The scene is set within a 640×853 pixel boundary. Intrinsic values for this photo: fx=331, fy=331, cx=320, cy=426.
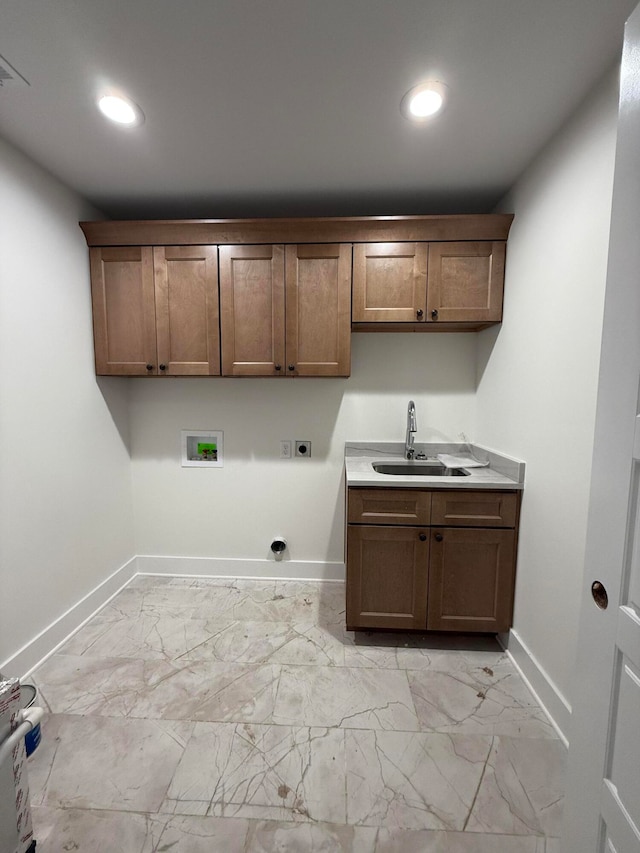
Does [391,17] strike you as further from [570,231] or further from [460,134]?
[570,231]

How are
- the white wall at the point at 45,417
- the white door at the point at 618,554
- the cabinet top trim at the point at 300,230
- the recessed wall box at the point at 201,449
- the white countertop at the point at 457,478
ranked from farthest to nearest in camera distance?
1. the recessed wall box at the point at 201,449
2. the cabinet top trim at the point at 300,230
3. the white countertop at the point at 457,478
4. the white wall at the point at 45,417
5. the white door at the point at 618,554

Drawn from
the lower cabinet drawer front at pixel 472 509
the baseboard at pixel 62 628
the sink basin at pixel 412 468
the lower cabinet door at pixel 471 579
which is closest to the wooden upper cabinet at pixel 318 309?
Answer: the sink basin at pixel 412 468

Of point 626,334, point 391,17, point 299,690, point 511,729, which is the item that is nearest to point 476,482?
point 511,729

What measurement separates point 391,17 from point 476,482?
70.6 inches

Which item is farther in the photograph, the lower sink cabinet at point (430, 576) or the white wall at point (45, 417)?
the lower sink cabinet at point (430, 576)

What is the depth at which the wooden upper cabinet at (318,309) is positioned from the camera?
194cm

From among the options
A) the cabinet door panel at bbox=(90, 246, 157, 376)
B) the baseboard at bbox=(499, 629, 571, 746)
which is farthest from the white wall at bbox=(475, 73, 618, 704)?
the cabinet door panel at bbox=(90, 246, 157, 376)

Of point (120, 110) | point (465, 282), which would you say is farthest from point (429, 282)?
point (120, 110)

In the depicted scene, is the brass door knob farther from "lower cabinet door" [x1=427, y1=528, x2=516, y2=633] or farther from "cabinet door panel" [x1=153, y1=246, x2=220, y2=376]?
"cabinet door panel" [x1=153, y1=246, x2=220, y2=376]

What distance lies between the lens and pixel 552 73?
118 cm

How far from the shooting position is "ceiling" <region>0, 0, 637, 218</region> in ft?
3.34

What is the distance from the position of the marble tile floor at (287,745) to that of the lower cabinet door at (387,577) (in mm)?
182

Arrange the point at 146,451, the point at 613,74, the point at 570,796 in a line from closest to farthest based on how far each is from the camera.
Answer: the point at 570,796
the point at 613,74
the point at 146,451

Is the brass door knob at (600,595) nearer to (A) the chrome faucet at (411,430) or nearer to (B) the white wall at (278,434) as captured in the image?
(A) the chrome faucet at (411,430)
